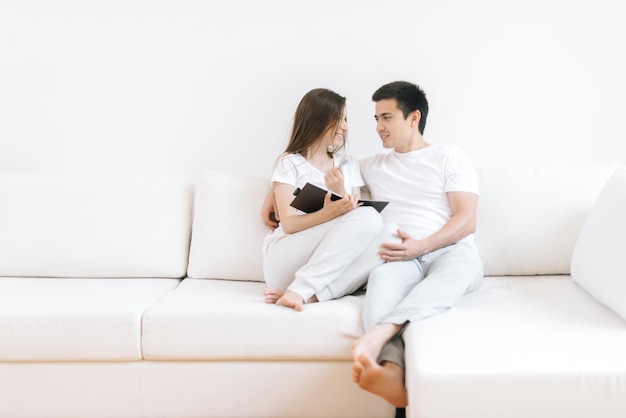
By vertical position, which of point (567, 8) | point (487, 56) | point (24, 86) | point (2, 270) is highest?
point (567, 8)

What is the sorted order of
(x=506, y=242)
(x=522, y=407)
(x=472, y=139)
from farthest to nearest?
(x=472, y=139) → (x=506, y=242) → (x=522, y=407)

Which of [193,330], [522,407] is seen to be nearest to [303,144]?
[193,330]

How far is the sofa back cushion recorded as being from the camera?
7.95 ft

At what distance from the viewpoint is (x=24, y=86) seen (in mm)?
2801

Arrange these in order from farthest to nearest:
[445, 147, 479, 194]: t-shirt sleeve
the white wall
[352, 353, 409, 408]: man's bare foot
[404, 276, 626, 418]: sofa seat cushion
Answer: the white wall, [445, 147, 479, 194]: t-shirt sleeve, [352, 353, 409, 408]: man's bare foot, [404, 276, 626, 418]: sofa seat cushion

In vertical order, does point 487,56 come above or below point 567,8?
below

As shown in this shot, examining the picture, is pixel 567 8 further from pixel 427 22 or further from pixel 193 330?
pixel 193 330

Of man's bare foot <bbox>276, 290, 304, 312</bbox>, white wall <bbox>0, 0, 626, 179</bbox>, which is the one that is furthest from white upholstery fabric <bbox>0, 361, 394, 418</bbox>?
white wall <bbox>0, 0, 626, 179</bbox>

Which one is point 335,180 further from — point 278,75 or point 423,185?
point 278,75

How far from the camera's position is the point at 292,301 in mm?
1902

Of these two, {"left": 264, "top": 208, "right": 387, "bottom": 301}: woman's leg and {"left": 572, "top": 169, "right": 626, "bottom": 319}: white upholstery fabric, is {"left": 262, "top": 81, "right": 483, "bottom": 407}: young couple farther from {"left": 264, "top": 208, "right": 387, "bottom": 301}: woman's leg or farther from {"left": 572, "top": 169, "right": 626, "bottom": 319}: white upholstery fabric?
{"left": 572, "top": 169, "right": 626, "bottom": 319}: white upholstery fabric

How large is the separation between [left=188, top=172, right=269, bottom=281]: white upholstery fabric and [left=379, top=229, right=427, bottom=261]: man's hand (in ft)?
1.81

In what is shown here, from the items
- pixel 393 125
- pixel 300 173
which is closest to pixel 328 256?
pixel 300 173

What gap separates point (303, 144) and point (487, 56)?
98 centimetres
